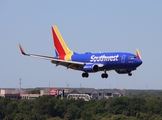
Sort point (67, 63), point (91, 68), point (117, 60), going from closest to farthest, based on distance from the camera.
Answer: point (117, 60) < point (91, 68) < point (67, 63)

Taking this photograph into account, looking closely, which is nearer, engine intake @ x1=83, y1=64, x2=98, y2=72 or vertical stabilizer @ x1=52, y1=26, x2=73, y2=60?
engine intake @ x1=83, y1=64, x2=98, y2=72

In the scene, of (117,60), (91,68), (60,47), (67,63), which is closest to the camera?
(117,60)

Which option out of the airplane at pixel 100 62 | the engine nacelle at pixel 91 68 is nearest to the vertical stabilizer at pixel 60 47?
the airplane at pixel 100 62

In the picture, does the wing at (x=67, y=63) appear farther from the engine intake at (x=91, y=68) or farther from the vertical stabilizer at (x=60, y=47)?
the vertical stabilizer at (x=60, y=47)

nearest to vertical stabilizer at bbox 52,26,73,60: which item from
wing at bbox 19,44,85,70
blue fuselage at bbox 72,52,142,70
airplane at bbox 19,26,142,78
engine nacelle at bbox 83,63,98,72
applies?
airplane at bbox 19,26,142,78

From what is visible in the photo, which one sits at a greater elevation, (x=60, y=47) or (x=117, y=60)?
(x=60, y=47)

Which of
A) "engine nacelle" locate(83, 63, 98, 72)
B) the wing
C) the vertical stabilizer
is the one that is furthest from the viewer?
the vertical stabilizer

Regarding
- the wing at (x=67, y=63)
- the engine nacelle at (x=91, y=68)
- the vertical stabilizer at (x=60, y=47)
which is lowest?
the engine nacelle at (x=91, y=68)

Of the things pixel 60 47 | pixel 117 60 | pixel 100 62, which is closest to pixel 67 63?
pixel 100 62

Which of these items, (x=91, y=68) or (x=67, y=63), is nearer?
(x=91, y=68)

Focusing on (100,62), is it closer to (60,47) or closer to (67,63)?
(67,63)

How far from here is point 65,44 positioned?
15762cm

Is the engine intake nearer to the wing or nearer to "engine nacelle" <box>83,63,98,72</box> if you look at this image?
"engine nacelle" <box>83,63,98,72</box>

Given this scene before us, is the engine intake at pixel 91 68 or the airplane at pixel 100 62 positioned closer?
→ the airplane at pixel 100 62
